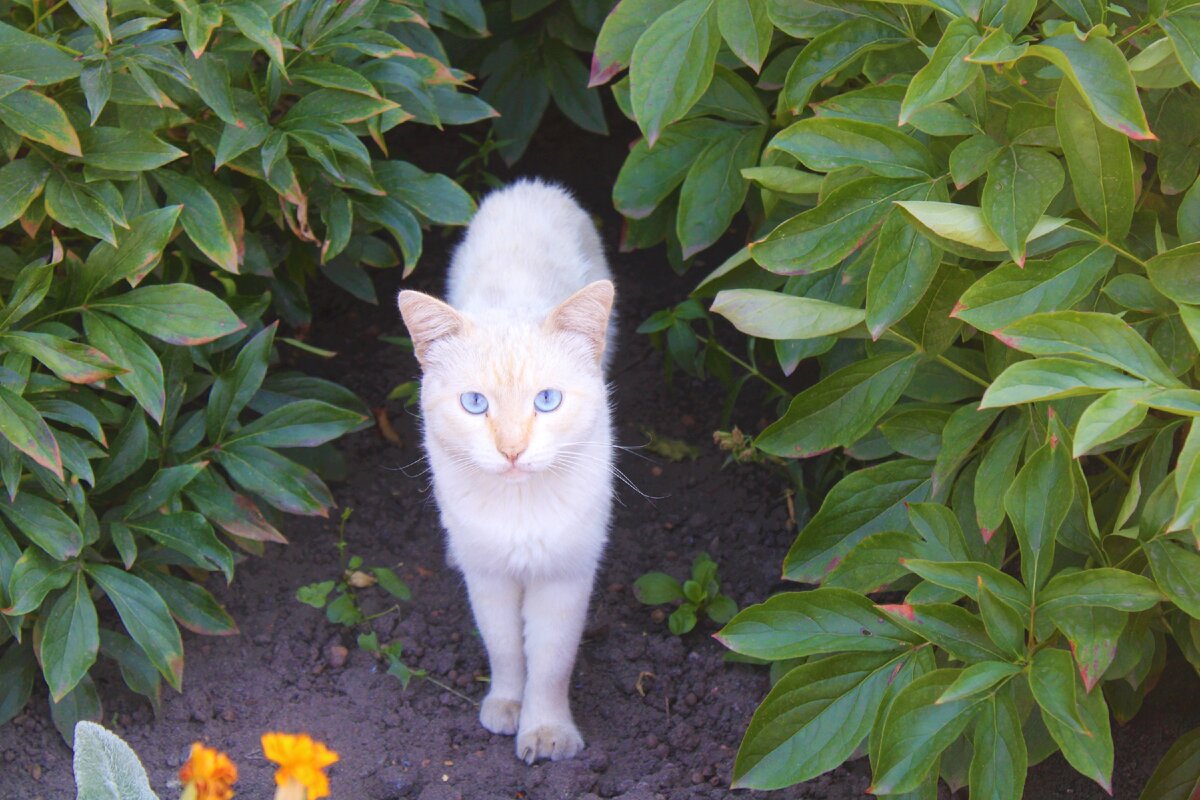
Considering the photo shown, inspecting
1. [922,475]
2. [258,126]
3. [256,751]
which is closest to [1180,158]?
[922,475]

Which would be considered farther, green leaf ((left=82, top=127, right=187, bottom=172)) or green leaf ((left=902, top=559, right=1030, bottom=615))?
green leaf ((left=82, top=127, right=187, bottom=172))

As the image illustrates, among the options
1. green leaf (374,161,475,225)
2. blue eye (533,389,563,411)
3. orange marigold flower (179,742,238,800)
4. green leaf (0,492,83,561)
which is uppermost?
orange marigold flower (179,742,238,800)

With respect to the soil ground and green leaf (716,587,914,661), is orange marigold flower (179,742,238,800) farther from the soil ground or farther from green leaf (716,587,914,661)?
the soil ground

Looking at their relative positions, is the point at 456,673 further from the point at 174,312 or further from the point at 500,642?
the point at 174,312

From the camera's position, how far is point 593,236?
383 centimetres

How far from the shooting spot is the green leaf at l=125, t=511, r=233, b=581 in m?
2.89

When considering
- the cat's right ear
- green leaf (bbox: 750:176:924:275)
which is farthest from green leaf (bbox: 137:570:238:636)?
green leaf (bbox: 750:176:924:275)

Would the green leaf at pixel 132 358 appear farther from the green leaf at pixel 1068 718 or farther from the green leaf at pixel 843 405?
the green leaf at pixel 1068 718

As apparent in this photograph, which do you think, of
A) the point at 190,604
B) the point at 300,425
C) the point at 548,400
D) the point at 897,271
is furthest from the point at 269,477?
the point at 897,271

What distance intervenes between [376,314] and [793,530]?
1892 mm

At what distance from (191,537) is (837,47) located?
1.96m

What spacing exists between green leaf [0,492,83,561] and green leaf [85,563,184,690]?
15 cm

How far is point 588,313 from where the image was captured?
9.05 feet

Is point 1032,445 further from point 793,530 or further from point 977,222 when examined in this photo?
point 793,530
